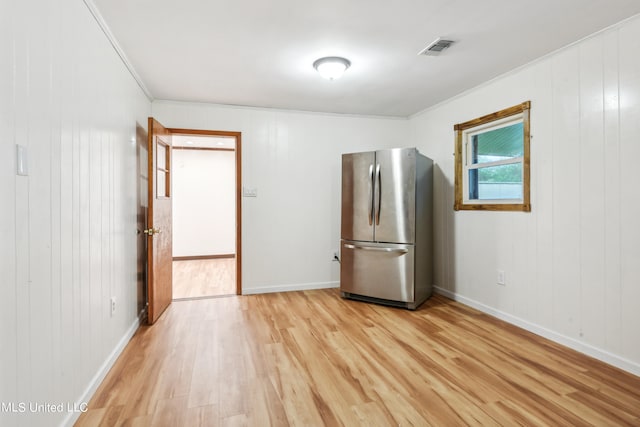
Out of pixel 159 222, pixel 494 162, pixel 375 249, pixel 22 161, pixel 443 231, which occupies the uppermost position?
pixel 494 162

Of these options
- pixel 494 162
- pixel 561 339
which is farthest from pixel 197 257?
pixel 561 339

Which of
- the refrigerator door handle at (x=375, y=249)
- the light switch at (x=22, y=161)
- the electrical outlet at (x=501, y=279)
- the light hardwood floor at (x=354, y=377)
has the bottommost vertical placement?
the light hardwood floor at (x=354, y=377)

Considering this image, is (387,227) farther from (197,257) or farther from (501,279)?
(197,257)

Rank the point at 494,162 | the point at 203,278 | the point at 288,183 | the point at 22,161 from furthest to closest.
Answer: the point at 203,278 → the point at 288,183 → the point at 494,162 → the point at 22,161

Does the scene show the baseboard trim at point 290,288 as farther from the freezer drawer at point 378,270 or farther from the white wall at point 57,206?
the white wall at point 57,206

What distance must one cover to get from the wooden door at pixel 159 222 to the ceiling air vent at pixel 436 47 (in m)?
2.52

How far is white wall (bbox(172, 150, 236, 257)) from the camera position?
662cm

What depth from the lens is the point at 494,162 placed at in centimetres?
329

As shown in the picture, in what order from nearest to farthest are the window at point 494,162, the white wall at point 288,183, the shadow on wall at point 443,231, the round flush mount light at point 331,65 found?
1. the round flush mount light at point 331,65
2. the window at point 494,162
3. the shadow on wall at point 443,231
4. the white wall at point 288,183

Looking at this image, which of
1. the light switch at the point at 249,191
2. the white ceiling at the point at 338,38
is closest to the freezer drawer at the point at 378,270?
the light switch at the point at 249,191

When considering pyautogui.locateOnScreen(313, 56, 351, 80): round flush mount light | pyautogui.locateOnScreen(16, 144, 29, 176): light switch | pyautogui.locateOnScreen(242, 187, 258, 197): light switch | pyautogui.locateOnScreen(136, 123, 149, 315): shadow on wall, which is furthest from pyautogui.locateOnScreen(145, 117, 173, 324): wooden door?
pyautogui.locateOnScreen(16, 144, 29, 176): light switch

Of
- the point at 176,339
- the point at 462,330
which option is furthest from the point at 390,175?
the point at 176,339

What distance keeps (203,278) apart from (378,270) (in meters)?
2.83

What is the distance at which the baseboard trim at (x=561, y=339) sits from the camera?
86.4 inches
